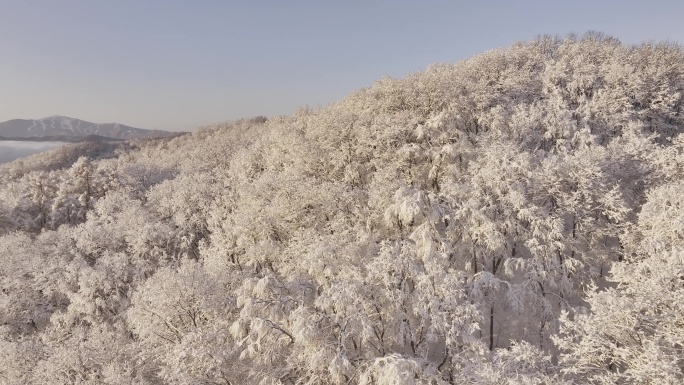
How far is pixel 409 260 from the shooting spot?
2350 cm

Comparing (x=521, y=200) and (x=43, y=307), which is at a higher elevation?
(x=521, y=200)

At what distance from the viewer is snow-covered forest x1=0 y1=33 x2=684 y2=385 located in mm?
19422

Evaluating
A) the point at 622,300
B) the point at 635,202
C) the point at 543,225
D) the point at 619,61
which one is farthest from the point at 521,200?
the point at 619,61

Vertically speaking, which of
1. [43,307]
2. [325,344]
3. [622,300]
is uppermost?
[622,300]

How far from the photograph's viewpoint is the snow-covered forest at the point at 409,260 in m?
19.4

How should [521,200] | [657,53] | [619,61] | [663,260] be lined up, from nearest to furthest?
1. [663,260]
2. [521,200]
3. [619,61]
4. [657,53]

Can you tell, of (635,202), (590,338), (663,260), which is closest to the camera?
(590,338)

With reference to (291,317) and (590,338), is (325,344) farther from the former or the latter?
(590,338)

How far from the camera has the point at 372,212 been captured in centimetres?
3131

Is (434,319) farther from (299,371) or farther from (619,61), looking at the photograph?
(619,61)

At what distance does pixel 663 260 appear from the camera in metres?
20.0

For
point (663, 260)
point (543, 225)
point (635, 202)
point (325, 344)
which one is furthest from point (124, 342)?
point (635, 202)

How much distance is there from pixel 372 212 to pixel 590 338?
17786 millimetres

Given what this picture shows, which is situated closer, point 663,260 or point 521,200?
point 663,260
